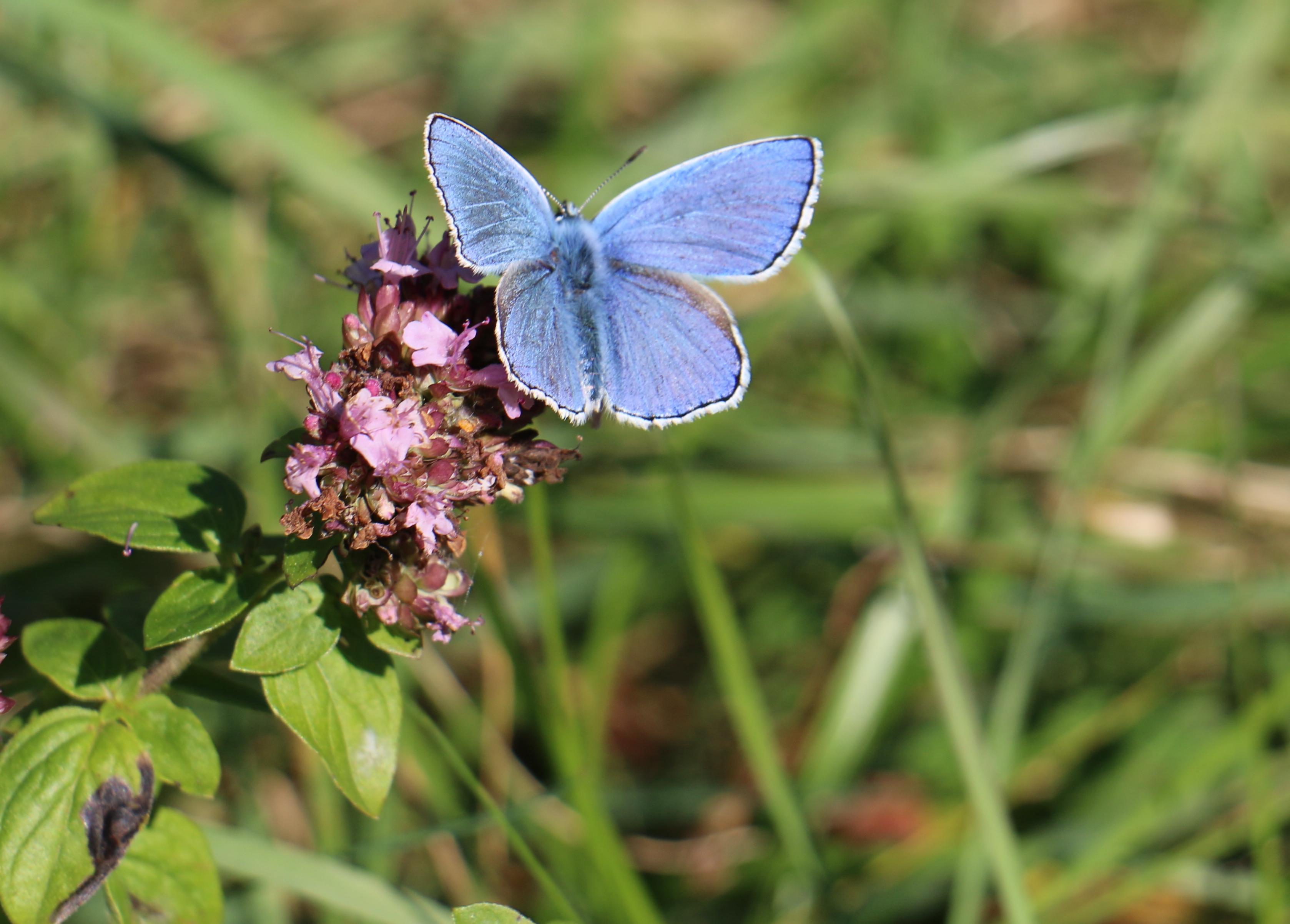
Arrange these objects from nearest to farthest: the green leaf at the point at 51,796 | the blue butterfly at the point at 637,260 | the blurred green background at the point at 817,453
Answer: the green leaf at the point at 51,796 < the blue butterfly at the point at 637,260 < the blurred green background at the point at 817,453

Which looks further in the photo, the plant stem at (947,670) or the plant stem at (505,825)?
the plant stem at (947,670)

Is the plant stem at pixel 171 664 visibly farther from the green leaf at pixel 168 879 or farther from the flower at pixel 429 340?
the flower at pixel 429 340

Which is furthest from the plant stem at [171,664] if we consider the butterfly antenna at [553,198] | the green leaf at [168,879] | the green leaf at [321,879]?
the butterfly antenna at [553,198]

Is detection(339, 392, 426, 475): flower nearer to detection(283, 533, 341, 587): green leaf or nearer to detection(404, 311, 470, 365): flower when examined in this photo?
detection(404, 311, 470, 365): flower

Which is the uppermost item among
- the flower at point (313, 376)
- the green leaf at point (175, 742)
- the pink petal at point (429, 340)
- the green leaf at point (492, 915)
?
the pink petal at point (429, 340)

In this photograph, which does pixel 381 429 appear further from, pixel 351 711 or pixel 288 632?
pixel 351 711
